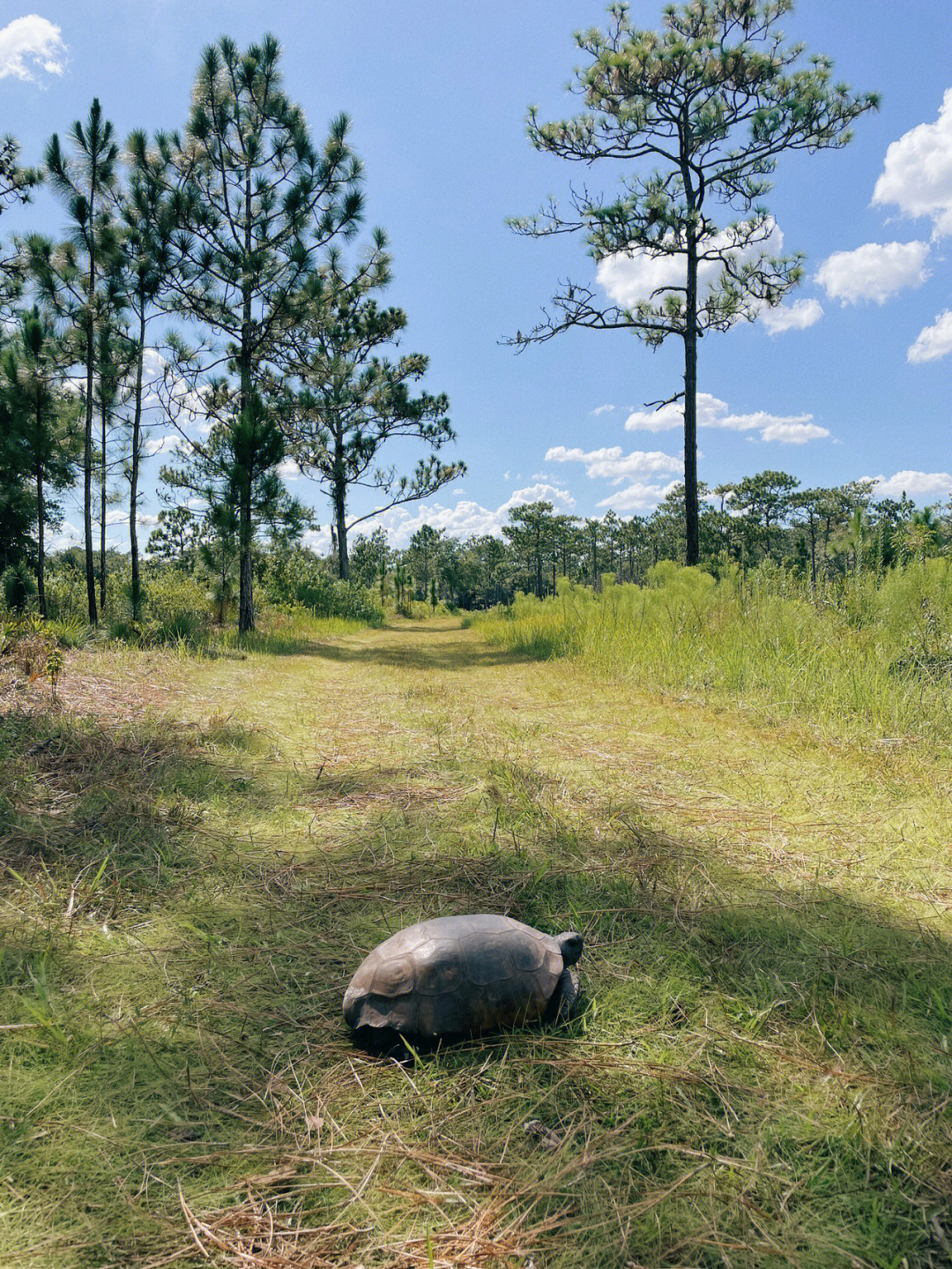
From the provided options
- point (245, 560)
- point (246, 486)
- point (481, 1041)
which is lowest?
point (481, 1041)

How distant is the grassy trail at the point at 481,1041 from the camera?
1095mm

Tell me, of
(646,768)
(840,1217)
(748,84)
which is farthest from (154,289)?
(840,1217)

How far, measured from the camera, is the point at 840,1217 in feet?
3.61

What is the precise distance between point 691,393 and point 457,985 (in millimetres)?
10875

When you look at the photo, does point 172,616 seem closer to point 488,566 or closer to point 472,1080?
point 472,1080

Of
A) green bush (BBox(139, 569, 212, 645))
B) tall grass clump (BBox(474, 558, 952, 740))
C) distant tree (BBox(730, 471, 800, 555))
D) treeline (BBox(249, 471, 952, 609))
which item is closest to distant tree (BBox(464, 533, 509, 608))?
treeline (BBox(249, 471, 952, 609))

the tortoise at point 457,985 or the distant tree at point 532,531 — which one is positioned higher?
the distant tree at point 532,531

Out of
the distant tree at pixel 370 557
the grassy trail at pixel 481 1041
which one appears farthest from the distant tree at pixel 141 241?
the distant tree at pixel 370 557

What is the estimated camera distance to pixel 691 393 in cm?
1059

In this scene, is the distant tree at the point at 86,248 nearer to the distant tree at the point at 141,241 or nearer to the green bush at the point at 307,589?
the distant tree at the point at 141,241


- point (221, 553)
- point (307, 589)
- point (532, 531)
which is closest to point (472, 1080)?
point (221, 553)

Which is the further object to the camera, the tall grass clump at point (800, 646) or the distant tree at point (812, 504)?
the distant tree at point (812, 504)

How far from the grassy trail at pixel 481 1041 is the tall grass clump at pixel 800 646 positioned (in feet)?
2.43

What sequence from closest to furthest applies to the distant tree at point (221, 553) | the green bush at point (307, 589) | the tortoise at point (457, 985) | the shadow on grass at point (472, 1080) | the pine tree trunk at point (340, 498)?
the shadow on grass at point (472, 1080) < the tortoise at point (457, 985) < the distant tree at point (221, 553) < the green bush at point (307, 589) < the pine tree trunk at point (340, 498)
